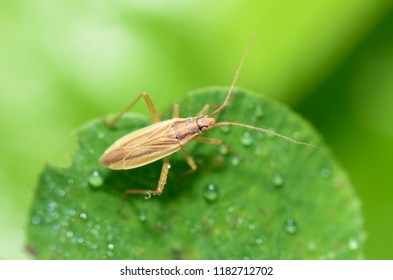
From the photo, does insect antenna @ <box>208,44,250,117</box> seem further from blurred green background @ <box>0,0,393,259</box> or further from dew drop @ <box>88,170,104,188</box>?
dew drop @ <box>88,170,104,188</box>

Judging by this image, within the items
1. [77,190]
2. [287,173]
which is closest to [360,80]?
[287,173]

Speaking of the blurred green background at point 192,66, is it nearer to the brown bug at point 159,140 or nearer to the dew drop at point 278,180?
the brown bug at point 159,140

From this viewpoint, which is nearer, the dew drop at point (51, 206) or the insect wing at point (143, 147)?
the dew drop at point (51, 206)

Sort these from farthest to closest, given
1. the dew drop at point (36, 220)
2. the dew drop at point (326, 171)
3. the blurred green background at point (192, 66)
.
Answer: the blurred green background at point (192, 66) → the dew drop at point (326, 171) → the dew drop at point (36, 220)

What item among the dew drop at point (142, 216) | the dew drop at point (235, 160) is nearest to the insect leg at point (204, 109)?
the dew drop at point (235, 160)

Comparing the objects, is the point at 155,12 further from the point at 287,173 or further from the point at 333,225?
the point at 333,225

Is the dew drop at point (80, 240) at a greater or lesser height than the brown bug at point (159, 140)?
lesser

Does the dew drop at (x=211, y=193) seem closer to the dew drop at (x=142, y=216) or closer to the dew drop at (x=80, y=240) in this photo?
the dew drop at (x=142, y=216)

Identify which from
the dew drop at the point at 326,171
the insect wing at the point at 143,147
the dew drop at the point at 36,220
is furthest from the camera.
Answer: the insect wing at the point at 143,147

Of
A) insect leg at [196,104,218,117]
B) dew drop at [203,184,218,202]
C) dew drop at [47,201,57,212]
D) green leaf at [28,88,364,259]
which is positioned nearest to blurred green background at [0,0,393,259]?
insect leg at [196,104,218,117]

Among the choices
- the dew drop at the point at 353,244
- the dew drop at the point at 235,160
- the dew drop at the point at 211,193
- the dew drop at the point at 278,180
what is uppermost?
the dew drop at the point at 235,160
